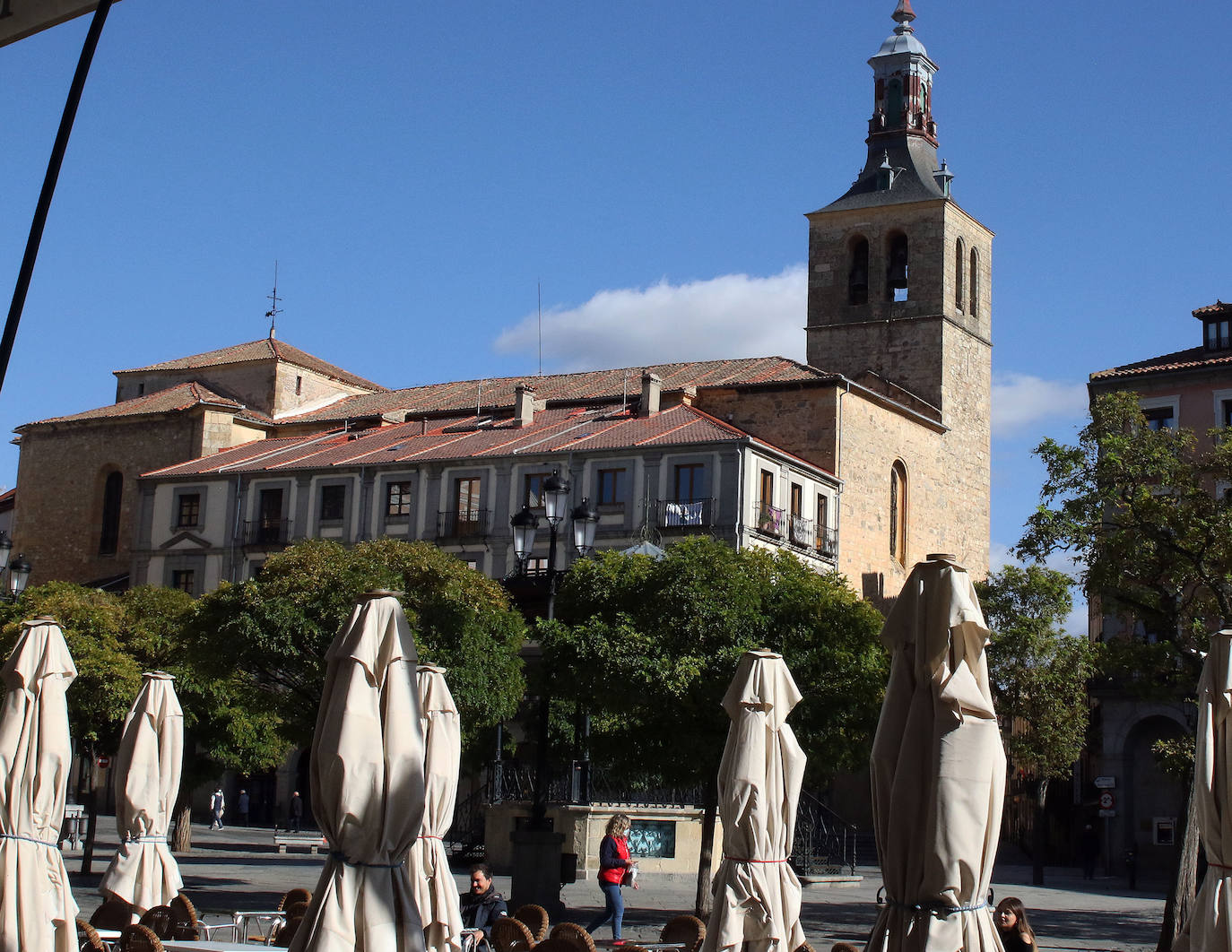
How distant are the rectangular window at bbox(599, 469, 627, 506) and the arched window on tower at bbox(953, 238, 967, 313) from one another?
705 inches

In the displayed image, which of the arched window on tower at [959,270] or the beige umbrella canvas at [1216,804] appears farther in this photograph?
the arched window on tower at [959,270]

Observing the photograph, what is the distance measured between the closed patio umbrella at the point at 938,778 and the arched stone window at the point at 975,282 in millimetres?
51509

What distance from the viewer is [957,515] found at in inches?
2103

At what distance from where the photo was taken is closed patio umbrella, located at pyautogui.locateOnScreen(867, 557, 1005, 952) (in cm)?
645

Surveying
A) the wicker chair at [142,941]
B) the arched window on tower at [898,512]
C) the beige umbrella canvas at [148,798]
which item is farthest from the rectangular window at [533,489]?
the wicker chair at [142,941]

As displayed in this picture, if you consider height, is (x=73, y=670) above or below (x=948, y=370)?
below

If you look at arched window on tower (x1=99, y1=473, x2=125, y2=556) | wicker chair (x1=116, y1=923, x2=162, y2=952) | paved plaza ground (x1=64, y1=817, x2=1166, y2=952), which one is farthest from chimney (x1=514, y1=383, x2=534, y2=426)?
wicker chair (x1=116, y1=923, x2=162, y2=952)

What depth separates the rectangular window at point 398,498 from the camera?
45.9 metres

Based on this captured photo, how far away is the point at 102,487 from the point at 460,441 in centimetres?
1563

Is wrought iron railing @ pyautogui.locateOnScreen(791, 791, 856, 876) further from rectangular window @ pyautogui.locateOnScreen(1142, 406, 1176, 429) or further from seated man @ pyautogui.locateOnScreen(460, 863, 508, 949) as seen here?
seated man @ pyautogui.locateOnScreen(460, 863, 508, 949)

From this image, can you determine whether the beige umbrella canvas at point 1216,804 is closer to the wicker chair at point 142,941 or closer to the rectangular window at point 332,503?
the wicker chair at point 142,941

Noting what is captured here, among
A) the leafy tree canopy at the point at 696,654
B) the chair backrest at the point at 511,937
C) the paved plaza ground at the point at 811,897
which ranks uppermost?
the leafy tree canopy at the point at 696,654

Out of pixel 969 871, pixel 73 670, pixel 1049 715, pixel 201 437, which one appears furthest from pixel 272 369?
pixel 969 871

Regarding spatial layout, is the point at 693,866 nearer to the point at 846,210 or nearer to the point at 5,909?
the point at 5,909
